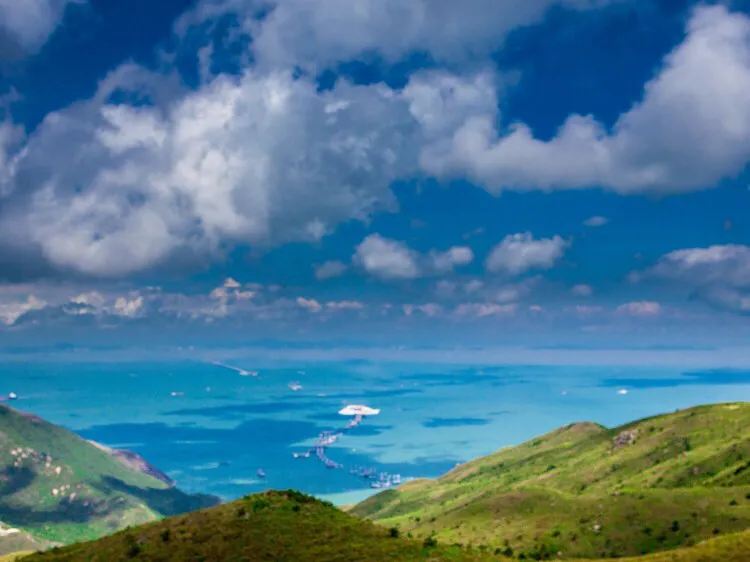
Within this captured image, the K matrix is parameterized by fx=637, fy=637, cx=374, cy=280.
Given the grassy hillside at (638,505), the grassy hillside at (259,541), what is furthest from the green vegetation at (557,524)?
the grassy hillside at (638,505)

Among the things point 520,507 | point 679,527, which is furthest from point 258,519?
point 520,507

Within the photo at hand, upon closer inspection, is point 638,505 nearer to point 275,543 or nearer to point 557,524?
point 557,524

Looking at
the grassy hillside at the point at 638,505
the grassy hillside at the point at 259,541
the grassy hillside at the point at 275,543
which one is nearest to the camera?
the grassy hillside at the point at 275,543

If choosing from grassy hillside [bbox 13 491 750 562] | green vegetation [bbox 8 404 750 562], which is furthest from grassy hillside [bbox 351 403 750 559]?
grassy hillside [bbox 13 491 750 562]

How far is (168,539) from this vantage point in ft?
174

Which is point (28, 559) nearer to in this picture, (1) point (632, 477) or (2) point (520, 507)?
(2) point (520, 507)

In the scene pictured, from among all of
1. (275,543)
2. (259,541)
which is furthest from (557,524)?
(259,541)

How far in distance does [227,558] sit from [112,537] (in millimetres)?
13986

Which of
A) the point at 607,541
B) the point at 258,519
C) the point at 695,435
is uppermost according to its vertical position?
the point at 695,435

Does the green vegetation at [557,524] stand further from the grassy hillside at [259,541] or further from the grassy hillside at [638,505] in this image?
the grassy hillside at [638,505]

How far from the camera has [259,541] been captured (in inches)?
2048

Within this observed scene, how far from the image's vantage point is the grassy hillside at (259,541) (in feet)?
165

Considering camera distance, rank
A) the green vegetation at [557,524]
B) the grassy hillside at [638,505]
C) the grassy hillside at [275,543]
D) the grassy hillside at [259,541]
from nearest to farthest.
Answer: the grassy hillside at [275,543] → the grassy hillside at [259,541] → the green vegetation at [557,524] → the grassy hillside at [638,505]

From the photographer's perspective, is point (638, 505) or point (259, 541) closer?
point (259, 541)
